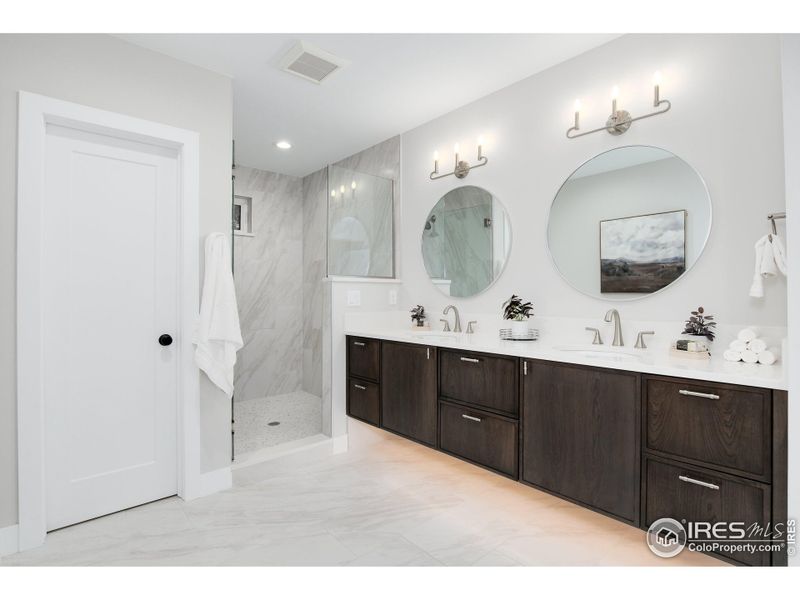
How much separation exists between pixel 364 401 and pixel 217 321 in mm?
1176

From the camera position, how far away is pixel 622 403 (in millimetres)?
1710

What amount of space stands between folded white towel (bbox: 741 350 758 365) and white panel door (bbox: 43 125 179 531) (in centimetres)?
275

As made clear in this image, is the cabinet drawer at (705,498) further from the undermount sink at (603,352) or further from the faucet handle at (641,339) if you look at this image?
the faucet handle at (641,339)

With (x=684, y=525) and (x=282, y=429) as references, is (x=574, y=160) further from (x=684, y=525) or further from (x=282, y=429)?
A: (x=282, y=429)

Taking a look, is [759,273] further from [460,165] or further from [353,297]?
[353,297]

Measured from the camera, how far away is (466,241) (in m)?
3.07

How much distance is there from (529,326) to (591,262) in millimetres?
530

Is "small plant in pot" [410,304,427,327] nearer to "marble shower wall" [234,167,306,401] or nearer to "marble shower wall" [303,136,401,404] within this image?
"marble shower wall" [303,136,401,404]

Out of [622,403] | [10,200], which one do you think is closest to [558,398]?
[622,403]

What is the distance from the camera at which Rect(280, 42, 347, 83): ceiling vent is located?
230 centimetres

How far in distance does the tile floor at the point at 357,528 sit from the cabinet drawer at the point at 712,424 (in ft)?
1.89

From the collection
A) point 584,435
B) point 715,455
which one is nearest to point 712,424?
point 715,455

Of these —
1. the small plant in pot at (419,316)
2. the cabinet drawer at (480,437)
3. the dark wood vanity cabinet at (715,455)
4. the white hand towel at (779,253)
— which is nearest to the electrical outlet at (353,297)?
the small plant in pot at (419,316)

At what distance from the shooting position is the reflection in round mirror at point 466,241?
2.87 meters
